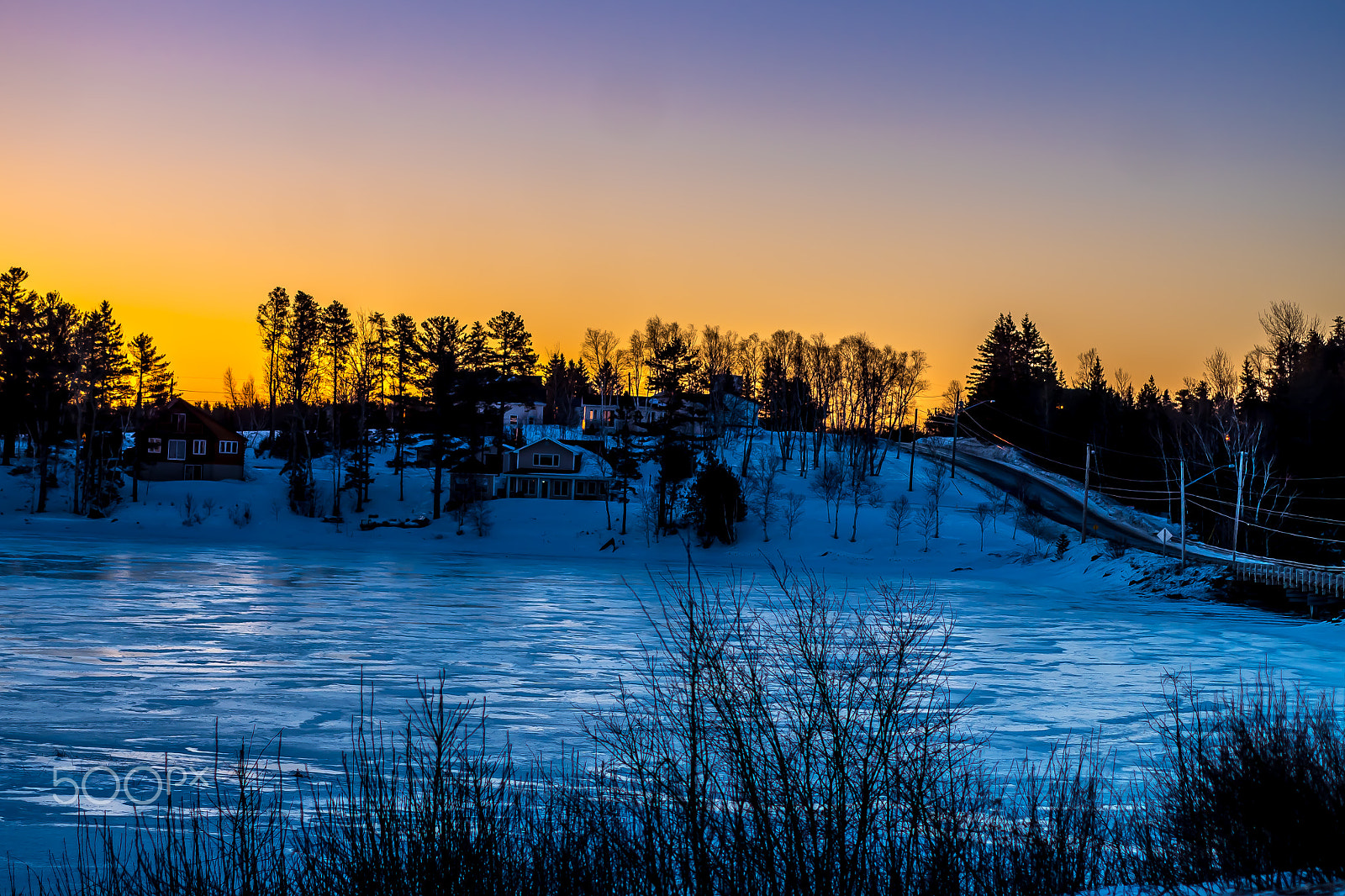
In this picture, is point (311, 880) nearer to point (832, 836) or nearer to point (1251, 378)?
point (832, 836)

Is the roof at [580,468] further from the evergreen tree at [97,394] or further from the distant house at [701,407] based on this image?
the evergreen tree at [97,394]

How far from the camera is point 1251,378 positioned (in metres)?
95.5

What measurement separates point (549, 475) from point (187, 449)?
32050mm

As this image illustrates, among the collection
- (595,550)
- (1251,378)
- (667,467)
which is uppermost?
(1251,378)

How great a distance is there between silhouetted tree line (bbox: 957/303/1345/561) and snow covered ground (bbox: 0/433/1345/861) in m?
11.4

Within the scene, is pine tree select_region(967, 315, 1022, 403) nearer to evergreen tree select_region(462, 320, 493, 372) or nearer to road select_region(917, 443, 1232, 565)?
road select_region(917, 443, 1232, 565)

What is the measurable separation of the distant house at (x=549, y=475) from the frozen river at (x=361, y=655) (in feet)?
120

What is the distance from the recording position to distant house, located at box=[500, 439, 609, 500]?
87.1m

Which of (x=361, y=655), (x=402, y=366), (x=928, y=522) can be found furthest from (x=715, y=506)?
(x=361, y=655)

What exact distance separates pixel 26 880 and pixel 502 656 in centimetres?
1587

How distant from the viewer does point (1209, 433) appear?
80375 mm

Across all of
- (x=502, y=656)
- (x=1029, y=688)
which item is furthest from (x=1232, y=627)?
(x=502, y=656)

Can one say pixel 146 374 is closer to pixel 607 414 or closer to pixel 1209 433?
pixel 607 414

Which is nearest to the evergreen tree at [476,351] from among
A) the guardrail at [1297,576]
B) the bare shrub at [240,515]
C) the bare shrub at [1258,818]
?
the bare shrub at [240,515]
